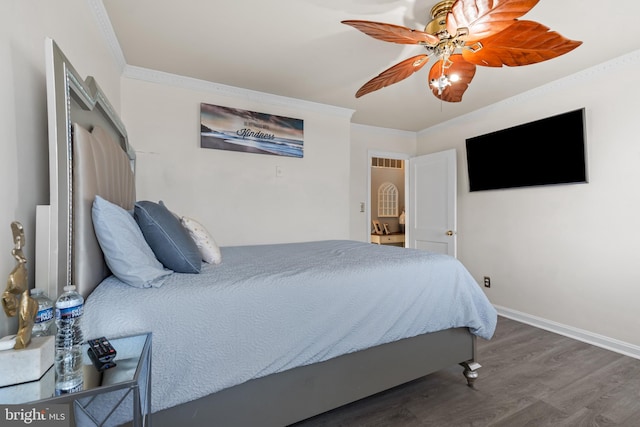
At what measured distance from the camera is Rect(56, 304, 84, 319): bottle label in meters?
0.82

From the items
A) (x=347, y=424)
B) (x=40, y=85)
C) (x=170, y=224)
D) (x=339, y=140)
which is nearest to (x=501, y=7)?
(x=170, y=224)

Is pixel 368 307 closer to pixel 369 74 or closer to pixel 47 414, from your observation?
pixel 47 414

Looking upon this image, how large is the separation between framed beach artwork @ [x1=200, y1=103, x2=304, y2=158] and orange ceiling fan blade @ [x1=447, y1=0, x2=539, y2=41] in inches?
84.1

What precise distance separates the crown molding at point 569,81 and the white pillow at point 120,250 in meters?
3.80

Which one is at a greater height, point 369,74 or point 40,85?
point 369,74

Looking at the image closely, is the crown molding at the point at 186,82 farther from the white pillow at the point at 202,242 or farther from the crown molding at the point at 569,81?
the crown molding at the point at 569,81

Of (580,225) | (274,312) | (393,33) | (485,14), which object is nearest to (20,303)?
(274,312)

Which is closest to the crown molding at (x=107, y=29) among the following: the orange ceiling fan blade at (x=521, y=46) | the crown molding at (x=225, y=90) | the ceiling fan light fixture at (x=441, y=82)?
the crown molding at (x=225, y=90)

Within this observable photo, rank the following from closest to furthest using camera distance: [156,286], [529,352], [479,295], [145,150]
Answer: [156,286], [479,295], [529,352], [145,150]

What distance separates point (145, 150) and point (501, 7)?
290 cm

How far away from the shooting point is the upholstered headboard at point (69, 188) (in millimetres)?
1045

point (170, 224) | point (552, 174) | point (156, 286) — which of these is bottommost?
point (156, 286)

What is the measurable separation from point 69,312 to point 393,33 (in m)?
1.86

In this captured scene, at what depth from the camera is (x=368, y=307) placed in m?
1.58
